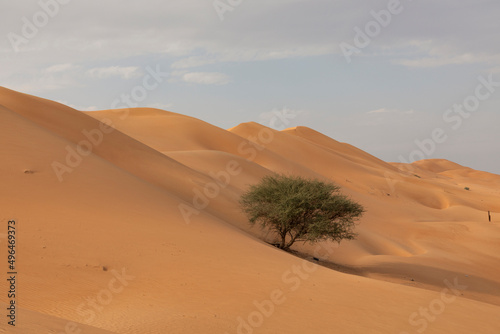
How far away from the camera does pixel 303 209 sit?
781 inches

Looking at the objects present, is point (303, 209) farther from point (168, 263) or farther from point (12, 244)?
point (12, 244)

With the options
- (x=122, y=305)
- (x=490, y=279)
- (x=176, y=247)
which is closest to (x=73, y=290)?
(x=122, y=305)

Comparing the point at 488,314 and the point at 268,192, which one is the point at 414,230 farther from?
the point at 488,314

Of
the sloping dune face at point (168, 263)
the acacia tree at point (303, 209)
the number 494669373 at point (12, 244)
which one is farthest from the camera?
the acacia tree at point (303, 209)

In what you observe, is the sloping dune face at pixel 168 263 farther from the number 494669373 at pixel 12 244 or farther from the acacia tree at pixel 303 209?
the acacia tree at pixel 303 209

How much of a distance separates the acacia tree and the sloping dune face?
225 cm

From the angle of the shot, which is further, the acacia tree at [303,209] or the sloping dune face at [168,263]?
the acacia tree at [303,209]

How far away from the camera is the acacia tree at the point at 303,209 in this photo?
784 inches

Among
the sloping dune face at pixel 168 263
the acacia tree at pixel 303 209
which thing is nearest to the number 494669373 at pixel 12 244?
the sloping dune face at pixel 168 263

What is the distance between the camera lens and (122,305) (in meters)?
10.1

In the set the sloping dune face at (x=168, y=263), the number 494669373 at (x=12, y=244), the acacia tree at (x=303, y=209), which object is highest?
the acacia tree at (x=303, y=209)

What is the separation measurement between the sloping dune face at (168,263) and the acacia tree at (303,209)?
2251mm

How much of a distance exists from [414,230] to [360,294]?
77.9 feet

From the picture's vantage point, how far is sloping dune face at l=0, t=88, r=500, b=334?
9844mm
